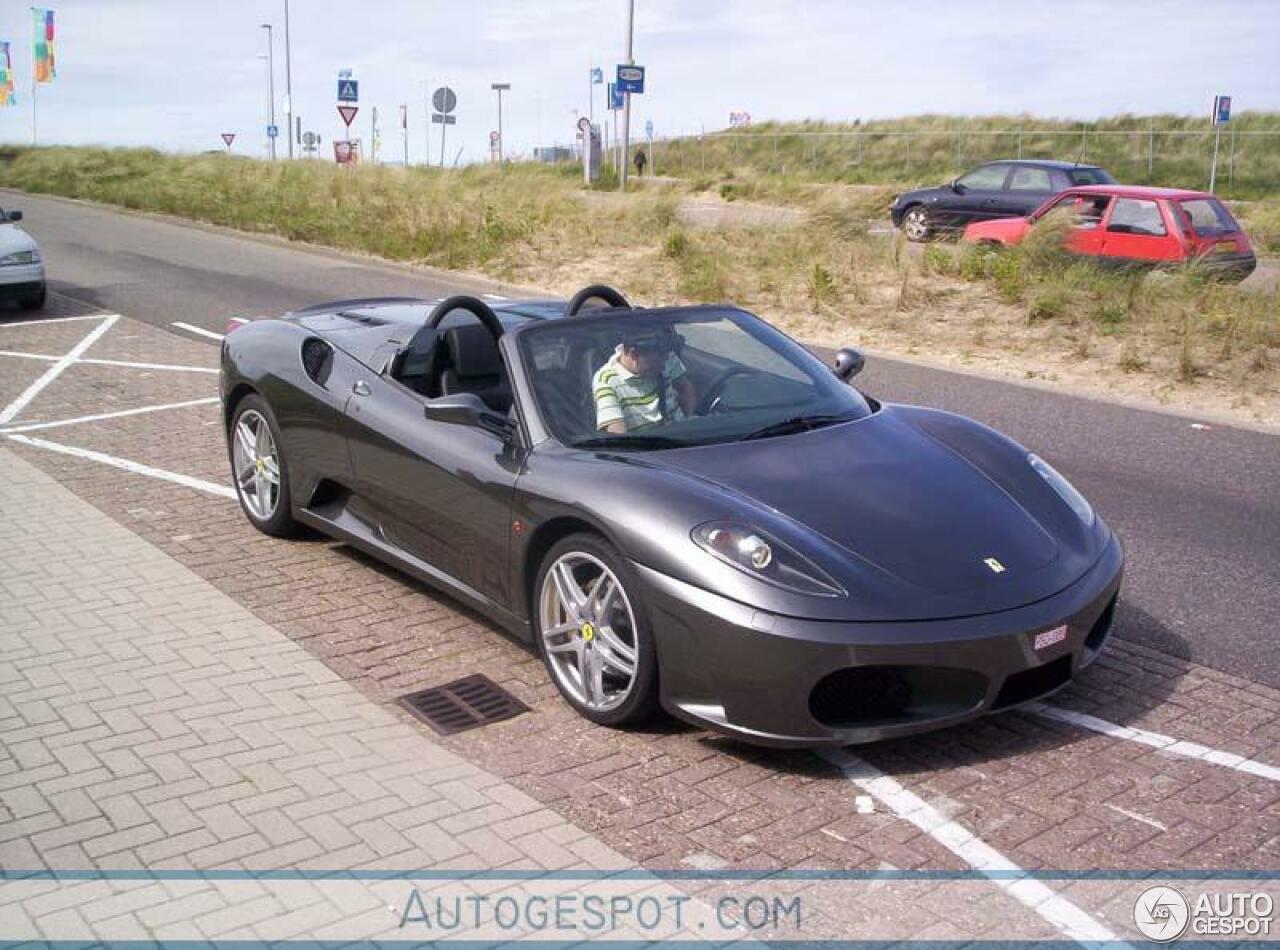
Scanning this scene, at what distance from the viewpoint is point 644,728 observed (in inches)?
191

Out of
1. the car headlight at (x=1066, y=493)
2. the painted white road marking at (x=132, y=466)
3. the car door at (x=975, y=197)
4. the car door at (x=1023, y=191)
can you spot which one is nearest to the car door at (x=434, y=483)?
the car headlight at (x=1066, y=493)

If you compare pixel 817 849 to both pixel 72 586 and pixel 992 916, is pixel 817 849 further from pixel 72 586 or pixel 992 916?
pixel 72 586

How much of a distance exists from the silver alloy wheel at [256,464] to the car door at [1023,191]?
1854 centimetres

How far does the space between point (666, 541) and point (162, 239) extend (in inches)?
972

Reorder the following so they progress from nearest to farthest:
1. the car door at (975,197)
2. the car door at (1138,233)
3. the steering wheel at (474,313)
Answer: the steering wheel at (474,313) → the car door at (1138,233) → the car door at (975,197)

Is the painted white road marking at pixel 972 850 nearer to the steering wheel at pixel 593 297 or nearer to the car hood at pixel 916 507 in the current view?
the car hood at pixel 916 507

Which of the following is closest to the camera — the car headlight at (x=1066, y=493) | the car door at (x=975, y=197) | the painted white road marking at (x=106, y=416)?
the car headlight at (x=1066, y=493)

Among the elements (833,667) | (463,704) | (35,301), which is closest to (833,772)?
(833,667)

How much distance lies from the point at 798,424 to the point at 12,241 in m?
14.0

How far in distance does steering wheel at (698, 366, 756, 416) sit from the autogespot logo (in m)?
2.50

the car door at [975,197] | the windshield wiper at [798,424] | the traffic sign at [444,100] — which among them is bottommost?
the windshield wiper at [798,424]

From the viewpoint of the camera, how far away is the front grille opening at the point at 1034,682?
4.47 m

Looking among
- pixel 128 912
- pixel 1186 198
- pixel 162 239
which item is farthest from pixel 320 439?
pixel 162 239

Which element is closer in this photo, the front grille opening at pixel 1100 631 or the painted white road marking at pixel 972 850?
the painted white road marking at pixel 972 850
